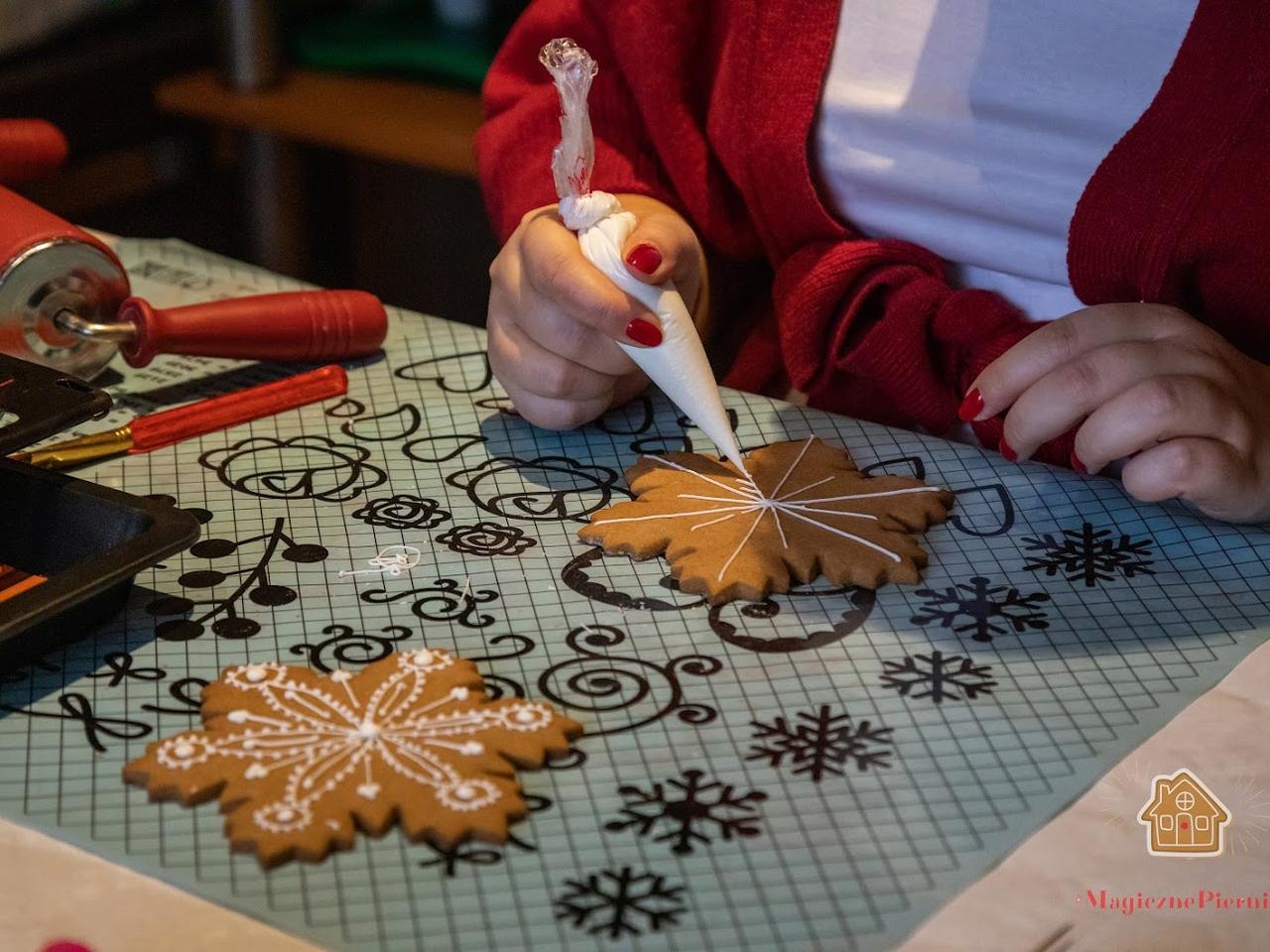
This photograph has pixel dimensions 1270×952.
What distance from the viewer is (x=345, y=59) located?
1.92m

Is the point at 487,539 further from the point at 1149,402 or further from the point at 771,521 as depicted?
the point at 1149,402

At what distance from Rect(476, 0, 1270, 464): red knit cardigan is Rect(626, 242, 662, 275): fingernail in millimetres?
179

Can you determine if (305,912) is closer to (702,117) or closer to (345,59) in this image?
(702,117)

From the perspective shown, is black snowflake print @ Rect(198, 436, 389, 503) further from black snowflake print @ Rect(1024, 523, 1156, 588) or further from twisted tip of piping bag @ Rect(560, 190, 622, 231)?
black snowflake print @ Rect(1024, 523, 1156, 588)

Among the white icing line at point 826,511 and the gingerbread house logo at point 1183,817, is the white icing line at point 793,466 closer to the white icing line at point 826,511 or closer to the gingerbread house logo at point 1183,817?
the white icing line at point 826,511

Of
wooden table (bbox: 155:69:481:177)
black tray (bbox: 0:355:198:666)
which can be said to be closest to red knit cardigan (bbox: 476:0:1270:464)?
black tray (bbox: 0:355:198:666)

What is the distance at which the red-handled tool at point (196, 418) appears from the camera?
71cm

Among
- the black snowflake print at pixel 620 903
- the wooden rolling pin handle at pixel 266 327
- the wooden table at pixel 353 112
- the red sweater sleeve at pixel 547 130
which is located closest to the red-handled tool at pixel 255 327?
the wooden rolling pin handle at pixel 266 327

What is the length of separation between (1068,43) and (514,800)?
1.77ft

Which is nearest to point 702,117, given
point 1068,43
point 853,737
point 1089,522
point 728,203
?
point 728,203

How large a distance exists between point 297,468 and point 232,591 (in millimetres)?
125

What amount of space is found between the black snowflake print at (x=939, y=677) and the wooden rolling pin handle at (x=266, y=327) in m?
0.41

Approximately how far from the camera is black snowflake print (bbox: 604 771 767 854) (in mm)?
459

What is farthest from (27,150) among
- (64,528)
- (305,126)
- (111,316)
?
(305,126)
